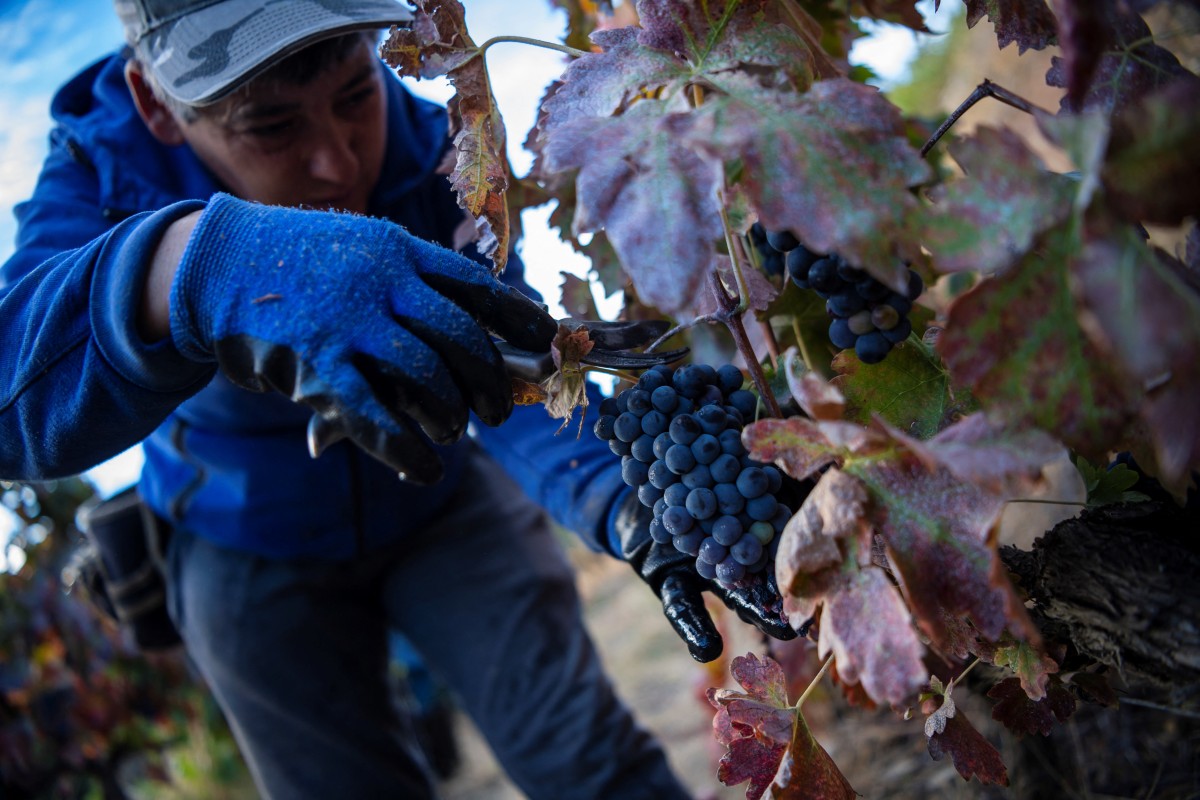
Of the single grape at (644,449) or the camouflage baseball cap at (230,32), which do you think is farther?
the camouflage baseball cap at (230,32)

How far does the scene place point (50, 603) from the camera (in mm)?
3277

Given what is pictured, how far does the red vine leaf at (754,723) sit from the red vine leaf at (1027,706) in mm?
260

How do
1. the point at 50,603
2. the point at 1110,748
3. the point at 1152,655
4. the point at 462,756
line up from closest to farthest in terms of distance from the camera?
the point at 1152,655 < the point at 1110,748 < the point at 50,603 < the point at 462,756

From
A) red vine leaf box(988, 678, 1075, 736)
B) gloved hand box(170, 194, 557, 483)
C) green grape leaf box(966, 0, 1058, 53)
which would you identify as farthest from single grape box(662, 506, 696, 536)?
green grape leaf box(966, 0, 1058, 53)

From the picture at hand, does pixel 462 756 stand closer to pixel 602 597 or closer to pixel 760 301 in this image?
Answer: pixel 602 597

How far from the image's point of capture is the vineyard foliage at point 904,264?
50cm

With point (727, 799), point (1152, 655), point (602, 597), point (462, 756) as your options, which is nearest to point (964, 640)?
point (1152, 655)

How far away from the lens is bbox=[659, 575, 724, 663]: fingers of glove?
907 millimetres

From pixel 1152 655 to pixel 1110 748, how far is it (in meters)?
0.94

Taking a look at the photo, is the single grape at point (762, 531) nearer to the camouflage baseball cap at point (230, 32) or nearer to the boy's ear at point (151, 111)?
the camouflage baseball cap at point (230, 32)

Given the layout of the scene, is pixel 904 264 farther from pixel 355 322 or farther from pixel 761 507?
pixel 355 322

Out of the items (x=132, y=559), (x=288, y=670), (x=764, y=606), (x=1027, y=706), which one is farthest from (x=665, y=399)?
(x=132, y=559)

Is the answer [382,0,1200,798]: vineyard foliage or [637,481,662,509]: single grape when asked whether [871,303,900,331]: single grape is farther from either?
[637,481,662,509]: single grape

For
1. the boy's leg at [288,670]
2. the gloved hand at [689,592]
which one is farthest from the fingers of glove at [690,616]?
the boy's leg at [288,670]
